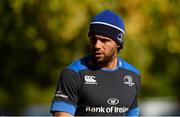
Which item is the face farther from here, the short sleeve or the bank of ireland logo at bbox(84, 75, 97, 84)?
the short sleeve

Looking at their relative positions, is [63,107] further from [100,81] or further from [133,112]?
[133,112]

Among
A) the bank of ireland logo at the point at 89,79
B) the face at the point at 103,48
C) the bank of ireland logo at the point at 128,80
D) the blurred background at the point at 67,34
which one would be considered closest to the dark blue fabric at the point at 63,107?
the bank of ireland logo at the point at 89,79

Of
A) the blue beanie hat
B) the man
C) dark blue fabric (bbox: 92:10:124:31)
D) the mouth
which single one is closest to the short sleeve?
the man

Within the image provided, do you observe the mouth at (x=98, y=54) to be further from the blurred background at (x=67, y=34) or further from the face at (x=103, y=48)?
the blurred background at (x=67, y=34)

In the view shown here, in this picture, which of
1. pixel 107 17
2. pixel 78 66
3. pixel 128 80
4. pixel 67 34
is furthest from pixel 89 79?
pixel 67 34

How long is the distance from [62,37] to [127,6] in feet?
4.95

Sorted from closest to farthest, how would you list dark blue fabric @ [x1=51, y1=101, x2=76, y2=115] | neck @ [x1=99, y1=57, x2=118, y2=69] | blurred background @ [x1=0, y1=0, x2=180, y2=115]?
dark blue fabric @ [x1=51, y1=101, x2=76, y2=115] < neck @ [x1=99, y1=57, x2=118, y2=69] < blurred background @ [x1=0, y1=0, x2=180, y2=115]

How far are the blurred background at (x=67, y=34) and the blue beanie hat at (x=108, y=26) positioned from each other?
380 cm

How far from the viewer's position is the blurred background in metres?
10.9

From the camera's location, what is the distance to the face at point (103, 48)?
5895 millimetres

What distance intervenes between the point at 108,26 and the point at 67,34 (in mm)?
6237

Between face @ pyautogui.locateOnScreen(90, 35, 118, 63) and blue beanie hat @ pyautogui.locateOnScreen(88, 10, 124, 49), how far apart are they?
0.04 meters

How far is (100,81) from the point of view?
5.95 meters

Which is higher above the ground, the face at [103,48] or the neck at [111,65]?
the face at [103,48]
